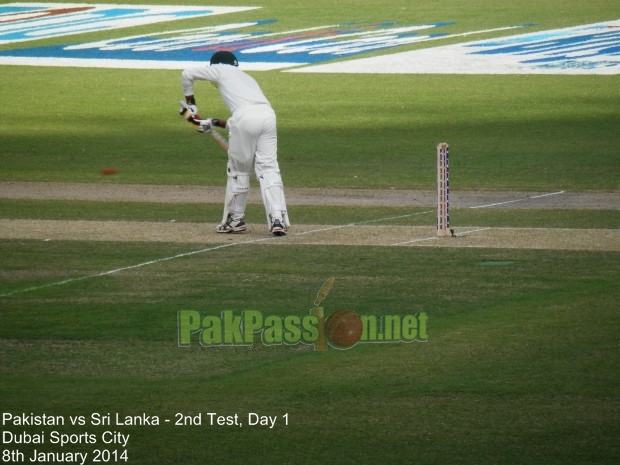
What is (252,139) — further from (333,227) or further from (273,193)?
(333,227)

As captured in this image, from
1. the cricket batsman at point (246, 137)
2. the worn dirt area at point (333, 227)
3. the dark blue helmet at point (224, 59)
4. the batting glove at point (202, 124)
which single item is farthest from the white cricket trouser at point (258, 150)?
the dark blue helmet at point (224, 59)

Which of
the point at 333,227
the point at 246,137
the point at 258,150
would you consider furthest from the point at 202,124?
the point at 333,227

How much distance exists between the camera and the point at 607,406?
9469 mm

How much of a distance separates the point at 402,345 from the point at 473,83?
23.8 metres

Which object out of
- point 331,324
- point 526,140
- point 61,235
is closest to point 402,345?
point 331,324

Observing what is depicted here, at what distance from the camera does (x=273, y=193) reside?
15.9 meters

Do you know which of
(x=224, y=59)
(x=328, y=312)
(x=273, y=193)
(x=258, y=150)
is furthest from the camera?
(x=224, y=59)

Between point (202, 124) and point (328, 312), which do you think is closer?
point (328, 312)

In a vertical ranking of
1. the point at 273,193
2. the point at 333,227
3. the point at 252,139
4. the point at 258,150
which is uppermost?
the point at 252,139

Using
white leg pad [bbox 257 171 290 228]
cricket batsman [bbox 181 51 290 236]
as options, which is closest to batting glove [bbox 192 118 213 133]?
cricket batsman [bbox 181 51 290 236]

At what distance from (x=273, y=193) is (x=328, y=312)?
159 inches

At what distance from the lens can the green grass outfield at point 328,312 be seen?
29.3 ft

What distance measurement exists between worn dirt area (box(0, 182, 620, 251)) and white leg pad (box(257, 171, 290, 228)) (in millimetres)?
300

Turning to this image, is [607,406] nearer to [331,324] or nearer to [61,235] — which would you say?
[331,324]
